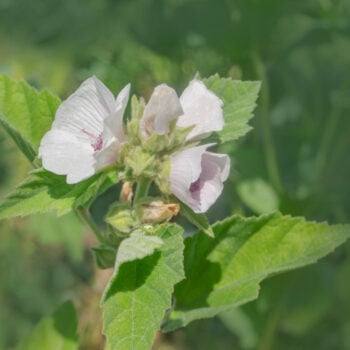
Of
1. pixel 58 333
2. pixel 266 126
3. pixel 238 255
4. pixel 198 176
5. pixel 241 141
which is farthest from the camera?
pixel 241 141

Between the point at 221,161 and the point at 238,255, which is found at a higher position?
the point at 221,161

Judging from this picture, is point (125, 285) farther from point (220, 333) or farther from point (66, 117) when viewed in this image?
point (220, 333)

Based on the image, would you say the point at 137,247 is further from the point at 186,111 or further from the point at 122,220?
the point at 186,111

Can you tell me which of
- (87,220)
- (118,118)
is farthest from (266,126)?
(118,118)

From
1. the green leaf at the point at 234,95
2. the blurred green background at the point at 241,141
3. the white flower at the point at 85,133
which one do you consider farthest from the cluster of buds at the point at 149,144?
the blurred green background at the point at 241,141

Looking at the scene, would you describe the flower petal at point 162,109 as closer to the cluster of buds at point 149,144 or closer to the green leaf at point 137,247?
the cluster of buds at point 149,144
